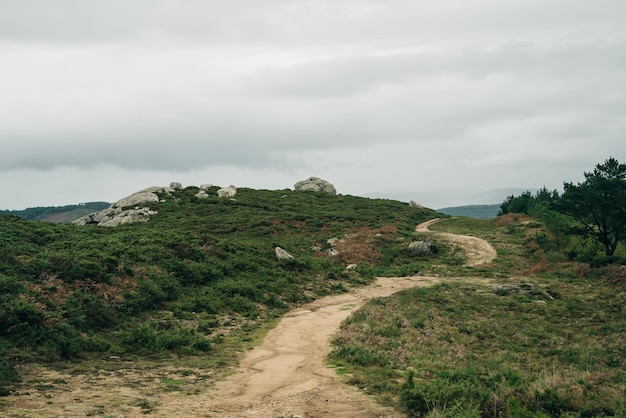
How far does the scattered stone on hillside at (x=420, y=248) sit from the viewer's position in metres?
52.8

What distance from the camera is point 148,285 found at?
26969 millimetres

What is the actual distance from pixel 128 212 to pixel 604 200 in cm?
7154

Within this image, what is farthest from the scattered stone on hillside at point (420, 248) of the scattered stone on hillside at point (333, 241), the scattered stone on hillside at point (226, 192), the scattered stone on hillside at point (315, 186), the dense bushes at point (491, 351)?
the scattered stone on hillside at point (315, 186)

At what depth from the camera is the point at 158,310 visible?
25.6m

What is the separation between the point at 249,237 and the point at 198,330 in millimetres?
41661

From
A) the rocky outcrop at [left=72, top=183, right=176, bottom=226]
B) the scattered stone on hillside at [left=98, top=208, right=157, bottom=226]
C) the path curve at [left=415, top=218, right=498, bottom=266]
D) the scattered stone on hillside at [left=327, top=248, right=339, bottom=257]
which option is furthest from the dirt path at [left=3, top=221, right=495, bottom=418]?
the rocky outcrop at [left=72, top=183, right=176, bottom=226]

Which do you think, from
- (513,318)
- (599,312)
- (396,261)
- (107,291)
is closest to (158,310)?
(107,291)

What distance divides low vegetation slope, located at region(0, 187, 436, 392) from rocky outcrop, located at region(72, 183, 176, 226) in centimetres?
2634

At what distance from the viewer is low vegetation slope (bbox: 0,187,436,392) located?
19188 millimetres

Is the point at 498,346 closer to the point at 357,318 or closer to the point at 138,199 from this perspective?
the point at 357,318

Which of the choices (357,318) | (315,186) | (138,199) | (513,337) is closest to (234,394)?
(357,318)

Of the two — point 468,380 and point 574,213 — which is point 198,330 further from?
point 574,213

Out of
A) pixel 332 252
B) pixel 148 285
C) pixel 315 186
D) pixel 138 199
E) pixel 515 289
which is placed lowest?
pixel 515 289

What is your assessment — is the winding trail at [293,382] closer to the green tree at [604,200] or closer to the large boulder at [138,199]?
the green tree at [604,200]
